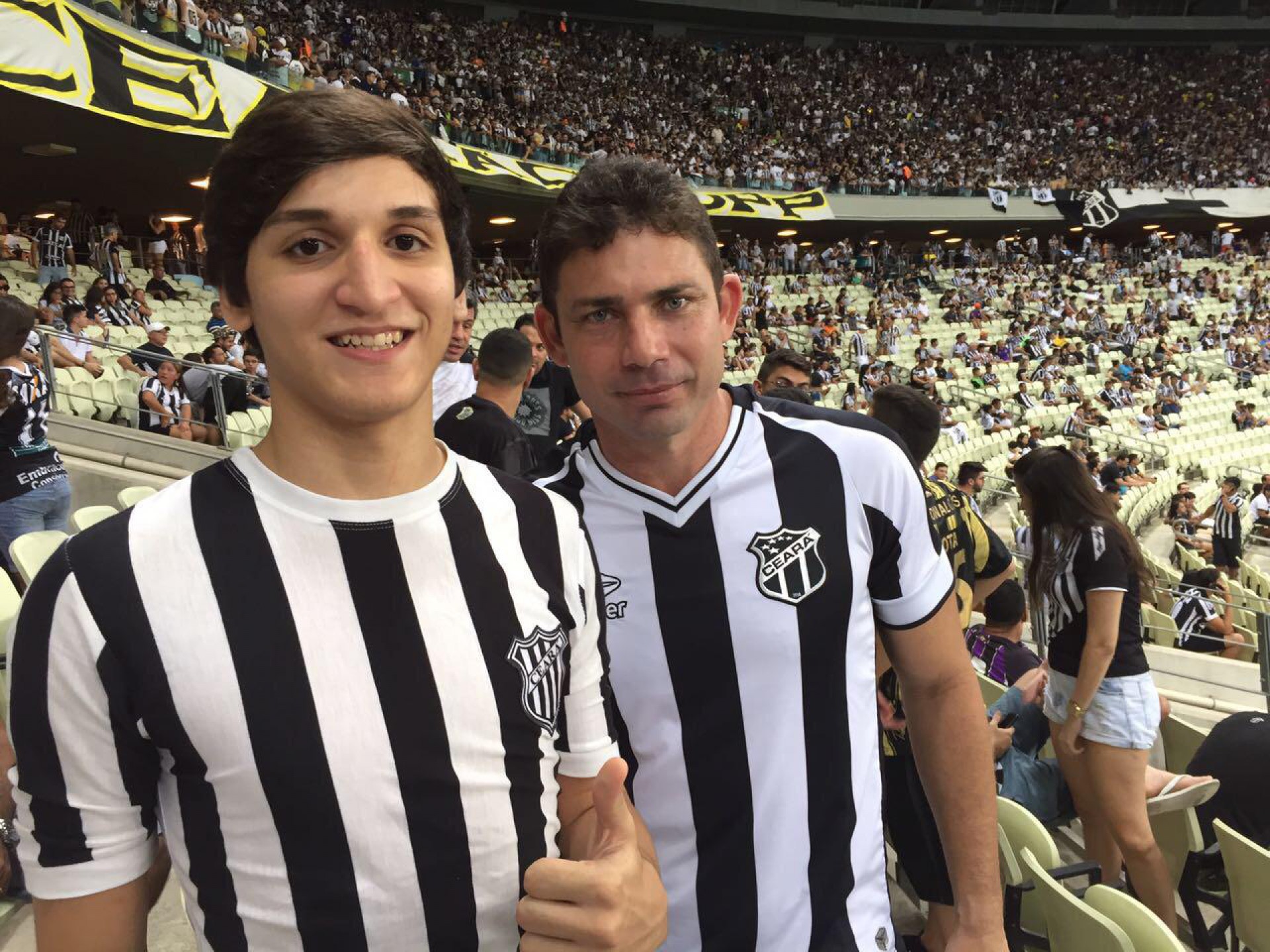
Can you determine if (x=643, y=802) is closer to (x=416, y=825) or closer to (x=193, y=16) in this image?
(x=416, y=825)

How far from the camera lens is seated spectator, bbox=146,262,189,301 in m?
10.5

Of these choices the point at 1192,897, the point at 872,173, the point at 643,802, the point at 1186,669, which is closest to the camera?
the point at 643,802

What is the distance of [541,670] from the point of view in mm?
1054

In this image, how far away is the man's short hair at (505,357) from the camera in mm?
3467

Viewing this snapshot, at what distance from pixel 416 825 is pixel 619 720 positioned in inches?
19.6

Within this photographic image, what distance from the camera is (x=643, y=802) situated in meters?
1.40

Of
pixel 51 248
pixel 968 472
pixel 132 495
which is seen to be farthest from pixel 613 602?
pixel 51 248

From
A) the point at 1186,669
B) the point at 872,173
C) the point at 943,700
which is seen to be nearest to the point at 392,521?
the point at 943,700

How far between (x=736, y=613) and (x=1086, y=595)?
2.05 m

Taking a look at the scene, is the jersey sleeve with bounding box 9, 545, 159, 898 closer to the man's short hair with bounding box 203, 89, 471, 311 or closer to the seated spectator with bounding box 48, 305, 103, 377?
the man's short hair with bounding box 203, 89, 471, 311

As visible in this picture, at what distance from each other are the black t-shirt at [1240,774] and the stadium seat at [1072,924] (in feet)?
3.89

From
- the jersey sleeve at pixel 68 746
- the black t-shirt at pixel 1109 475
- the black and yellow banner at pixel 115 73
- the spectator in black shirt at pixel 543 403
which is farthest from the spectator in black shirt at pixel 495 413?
the black t-shirt at pixel 1109 475

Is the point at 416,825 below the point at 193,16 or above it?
below

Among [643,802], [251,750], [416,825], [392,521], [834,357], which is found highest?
[392,521]
